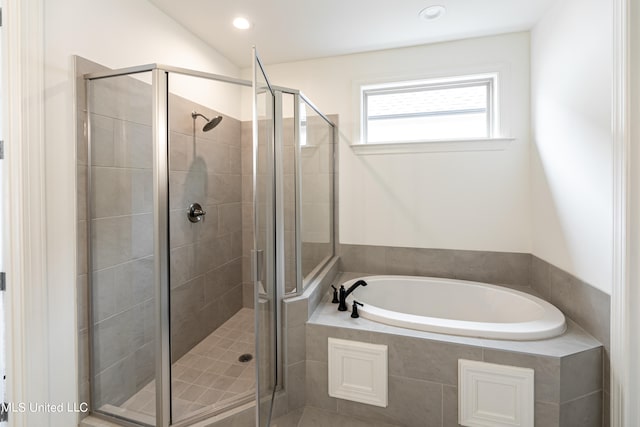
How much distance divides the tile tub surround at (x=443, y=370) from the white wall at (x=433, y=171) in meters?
0.91

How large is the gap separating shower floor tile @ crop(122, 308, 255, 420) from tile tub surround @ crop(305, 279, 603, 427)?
44 centimetres

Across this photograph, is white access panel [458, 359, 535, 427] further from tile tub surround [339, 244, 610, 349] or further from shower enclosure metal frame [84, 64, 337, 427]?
shower enclosure metal frame [84, 64, 337, 427]

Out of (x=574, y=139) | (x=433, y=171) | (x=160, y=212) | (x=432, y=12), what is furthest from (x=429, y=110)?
(x=160, y=212)

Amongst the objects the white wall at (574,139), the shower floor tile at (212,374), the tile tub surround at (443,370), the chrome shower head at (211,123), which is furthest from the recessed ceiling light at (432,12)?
the shower floor tile at (212,374)

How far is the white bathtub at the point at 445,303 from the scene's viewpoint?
5.47 feet

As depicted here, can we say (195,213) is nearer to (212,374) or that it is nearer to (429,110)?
(212,374)

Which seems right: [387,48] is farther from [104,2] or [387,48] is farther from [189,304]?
[189,304]

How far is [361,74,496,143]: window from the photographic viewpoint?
2359 mm

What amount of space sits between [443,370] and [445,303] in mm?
868

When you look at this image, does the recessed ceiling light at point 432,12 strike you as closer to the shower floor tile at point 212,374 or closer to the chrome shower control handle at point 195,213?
the chrome shower control handle at point 195,213

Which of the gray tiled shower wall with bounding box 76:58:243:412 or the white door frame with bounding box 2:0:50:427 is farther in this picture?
the gray tiled shower wall with bounding box 76:58:243:412

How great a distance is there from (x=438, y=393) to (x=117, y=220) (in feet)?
6.17

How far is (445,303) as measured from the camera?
2271 mm

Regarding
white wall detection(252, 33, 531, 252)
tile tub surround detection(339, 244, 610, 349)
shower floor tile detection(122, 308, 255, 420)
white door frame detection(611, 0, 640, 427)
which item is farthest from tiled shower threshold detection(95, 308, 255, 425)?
white door frame detection(611, 0, 640, 427)
